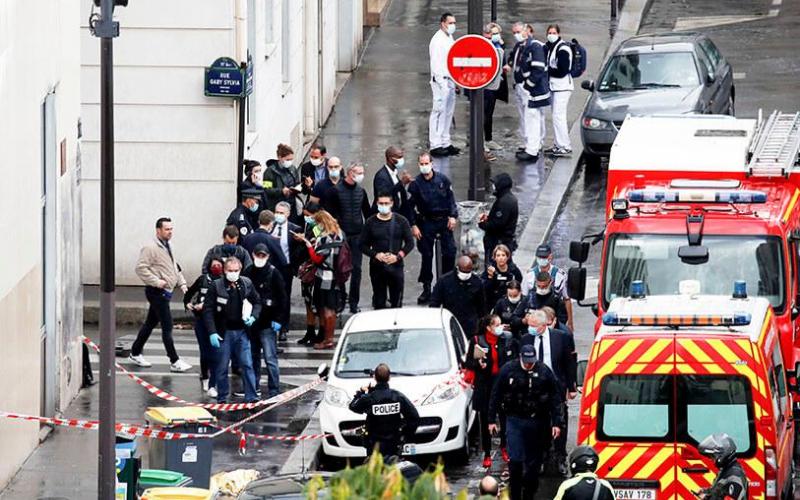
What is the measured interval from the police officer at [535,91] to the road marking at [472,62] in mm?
6552

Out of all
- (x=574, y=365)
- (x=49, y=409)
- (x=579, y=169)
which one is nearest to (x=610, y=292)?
(x=574, y=365)

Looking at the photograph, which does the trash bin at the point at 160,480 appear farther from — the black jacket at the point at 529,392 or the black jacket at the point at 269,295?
the black jacket at the point at 269,295

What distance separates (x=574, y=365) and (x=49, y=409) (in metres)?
5.28

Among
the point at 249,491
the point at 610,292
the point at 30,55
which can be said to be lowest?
the point at 249,491

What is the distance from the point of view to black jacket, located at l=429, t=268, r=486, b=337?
21844 mm

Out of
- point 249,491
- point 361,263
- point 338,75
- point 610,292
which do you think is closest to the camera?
point 249,491

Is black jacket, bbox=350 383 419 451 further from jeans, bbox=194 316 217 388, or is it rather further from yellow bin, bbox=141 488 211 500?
jeans, bbox=194 316 217 388

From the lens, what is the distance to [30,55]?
19.3 meters

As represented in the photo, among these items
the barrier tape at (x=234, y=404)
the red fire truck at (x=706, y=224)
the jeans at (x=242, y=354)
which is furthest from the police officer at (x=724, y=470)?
the jeans at (x=242, y=354)

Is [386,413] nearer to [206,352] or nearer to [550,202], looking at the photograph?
[206,352]

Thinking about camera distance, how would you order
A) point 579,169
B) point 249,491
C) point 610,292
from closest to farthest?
1. point 249,491
2. point 610,292
3. point 579,169

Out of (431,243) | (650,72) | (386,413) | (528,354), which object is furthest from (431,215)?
(650,72)

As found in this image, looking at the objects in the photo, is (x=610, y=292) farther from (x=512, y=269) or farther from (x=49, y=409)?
(x=49, y=409)

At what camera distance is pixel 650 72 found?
31844 mm
